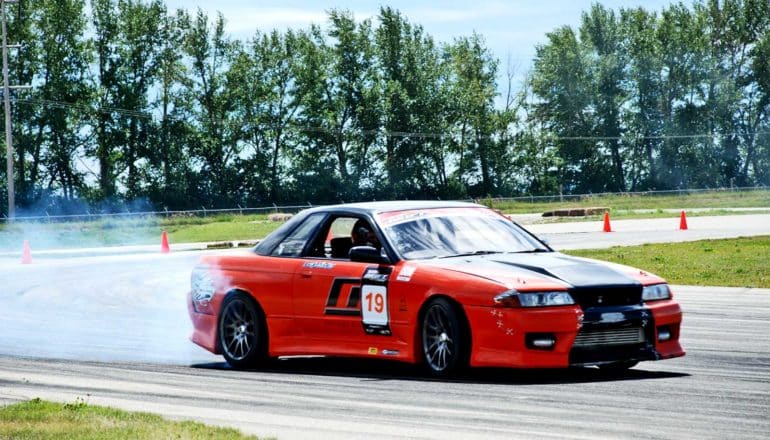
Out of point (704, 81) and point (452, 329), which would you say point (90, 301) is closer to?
point (452, 329)

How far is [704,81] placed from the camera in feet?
349

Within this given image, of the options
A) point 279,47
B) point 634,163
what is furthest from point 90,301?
point 634,163

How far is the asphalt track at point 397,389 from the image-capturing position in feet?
25.2

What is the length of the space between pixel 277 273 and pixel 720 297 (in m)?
9.21

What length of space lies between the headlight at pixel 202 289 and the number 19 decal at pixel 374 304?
1952mm

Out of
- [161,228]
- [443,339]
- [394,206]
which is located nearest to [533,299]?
[443,339]

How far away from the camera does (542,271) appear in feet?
32.0

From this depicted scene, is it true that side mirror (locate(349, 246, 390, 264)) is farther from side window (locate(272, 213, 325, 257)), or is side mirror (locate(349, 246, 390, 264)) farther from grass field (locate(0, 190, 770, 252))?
grass field (locate(0, 190, 770, 252))

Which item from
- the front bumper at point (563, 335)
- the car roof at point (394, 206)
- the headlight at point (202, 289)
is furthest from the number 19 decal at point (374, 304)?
the headlight at point (202, 289)

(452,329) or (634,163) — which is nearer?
(452,329)

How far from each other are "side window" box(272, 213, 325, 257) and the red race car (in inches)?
0.5

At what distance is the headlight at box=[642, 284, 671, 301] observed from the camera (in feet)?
32.4

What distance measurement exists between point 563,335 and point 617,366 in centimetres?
124

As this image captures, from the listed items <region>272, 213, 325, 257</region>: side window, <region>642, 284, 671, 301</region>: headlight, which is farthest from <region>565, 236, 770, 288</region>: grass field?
<region>272, 213, 325, 257</region>: side window
